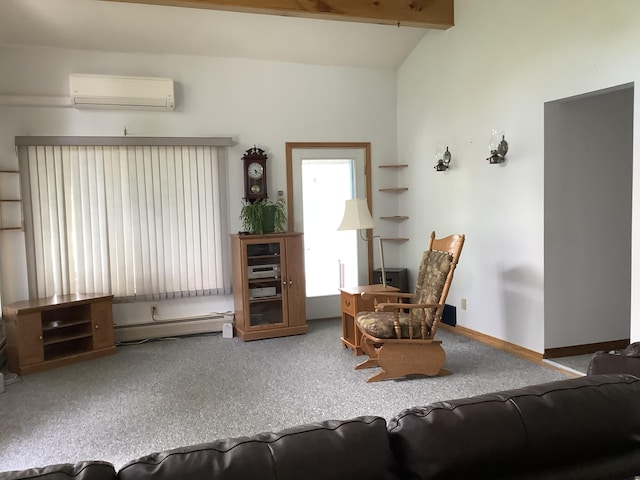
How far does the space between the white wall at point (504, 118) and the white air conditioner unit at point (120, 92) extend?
8.92 feet

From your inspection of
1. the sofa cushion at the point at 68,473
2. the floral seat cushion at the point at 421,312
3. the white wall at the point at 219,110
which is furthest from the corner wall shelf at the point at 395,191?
the sofa cushion at the point at 68,473

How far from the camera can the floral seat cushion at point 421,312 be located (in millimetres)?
3818

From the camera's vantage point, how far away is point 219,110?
5.41 m

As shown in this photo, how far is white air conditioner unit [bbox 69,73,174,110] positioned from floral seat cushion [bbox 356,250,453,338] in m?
2.92

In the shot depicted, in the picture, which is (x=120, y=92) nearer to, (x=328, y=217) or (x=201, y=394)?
(x=328, y=217)

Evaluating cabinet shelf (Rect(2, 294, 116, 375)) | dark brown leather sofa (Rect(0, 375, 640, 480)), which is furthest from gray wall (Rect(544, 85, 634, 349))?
cabinet shelf (Rect(2, 294, 116, 375))

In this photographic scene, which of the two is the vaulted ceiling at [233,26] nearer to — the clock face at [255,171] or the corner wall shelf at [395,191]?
the clock face at [255,171]

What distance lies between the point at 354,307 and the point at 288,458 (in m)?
3.44

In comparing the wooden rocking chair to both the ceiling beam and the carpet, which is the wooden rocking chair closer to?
the carpet

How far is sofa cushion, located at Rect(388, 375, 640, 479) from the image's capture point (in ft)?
3.62

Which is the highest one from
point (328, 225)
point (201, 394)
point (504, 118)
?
point (504, 118)

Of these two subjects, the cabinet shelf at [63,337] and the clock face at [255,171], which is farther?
the clock face at [255,171]

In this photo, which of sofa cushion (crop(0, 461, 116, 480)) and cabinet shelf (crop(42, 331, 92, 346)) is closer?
sofa cushion (crop(0, 461, 116, 480))

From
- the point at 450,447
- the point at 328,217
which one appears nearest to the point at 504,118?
the point at 328,217
